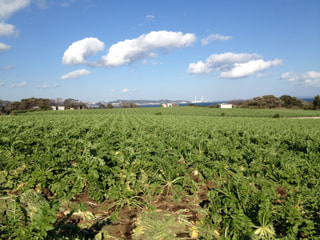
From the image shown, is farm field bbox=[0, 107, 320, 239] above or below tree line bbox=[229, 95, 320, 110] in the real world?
below

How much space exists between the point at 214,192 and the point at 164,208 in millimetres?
1195

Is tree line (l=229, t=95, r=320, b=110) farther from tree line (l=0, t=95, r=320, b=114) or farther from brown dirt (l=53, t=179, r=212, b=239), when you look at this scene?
brown dirt (l=53, t=179, r=212, b=239)

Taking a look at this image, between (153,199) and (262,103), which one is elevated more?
(262,103)

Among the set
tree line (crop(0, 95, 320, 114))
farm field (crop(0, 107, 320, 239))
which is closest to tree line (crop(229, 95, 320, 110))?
tree line (crop(0, 95, 320, 114))

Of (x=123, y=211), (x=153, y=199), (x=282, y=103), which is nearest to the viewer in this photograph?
(x=123, y=211)

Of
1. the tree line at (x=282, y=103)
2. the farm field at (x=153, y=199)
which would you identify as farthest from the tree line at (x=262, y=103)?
the farm field at (x=153, y=199)

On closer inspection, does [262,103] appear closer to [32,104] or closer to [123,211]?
[123,211]

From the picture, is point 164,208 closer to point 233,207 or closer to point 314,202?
point 233,207

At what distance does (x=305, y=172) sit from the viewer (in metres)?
5.61

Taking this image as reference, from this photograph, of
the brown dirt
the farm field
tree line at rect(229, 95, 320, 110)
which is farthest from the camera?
tree line at rect(229, 95, 320, 110)

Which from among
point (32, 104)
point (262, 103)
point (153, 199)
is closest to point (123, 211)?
point (153, 199)

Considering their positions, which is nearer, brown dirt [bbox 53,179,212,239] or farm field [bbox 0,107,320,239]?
farm field [bbox 0,107,320,239]

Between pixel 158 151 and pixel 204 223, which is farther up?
pixel 158 151

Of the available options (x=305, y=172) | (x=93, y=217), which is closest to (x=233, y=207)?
(x=93, y=217)
